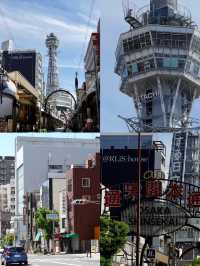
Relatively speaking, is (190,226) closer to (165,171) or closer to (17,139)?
(165,171)

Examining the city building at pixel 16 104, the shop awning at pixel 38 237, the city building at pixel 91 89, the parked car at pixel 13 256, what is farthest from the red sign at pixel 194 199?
the city building at pixel 16 104

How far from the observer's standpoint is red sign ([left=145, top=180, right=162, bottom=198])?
852cm

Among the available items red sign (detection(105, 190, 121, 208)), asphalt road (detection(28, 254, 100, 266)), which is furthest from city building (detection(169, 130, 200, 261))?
asphalt road (detection(28, 254, 100, 266))

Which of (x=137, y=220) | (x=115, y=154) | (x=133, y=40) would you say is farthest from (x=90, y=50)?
(x=137, y=220)

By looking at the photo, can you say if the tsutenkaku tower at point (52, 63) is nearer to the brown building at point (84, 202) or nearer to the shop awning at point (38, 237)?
the brown building at point (84, 202)

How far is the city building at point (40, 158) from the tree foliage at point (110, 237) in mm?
907

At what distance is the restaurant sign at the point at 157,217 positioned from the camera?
852 centimetres

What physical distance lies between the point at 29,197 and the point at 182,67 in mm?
2524

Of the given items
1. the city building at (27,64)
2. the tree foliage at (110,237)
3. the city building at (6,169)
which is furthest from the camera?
the tree foliage at (110,237)

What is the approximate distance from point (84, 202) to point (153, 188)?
1.12m

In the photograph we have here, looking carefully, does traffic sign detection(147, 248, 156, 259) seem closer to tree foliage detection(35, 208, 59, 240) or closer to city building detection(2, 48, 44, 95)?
tree foliage detection(35, 208, 59, 240)

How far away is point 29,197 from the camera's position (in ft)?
24.6

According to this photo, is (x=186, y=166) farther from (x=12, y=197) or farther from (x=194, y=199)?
(x=12, y=197)

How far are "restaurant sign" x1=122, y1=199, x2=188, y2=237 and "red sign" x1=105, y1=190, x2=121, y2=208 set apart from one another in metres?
0.14
